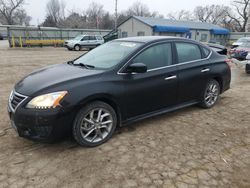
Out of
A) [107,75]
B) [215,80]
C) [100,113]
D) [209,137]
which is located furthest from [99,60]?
[215,80]

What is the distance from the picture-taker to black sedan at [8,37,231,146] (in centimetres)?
301

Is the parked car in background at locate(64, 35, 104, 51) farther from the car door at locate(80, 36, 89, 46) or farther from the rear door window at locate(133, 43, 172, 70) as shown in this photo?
the rear door window at locate(133, 43, 172, 70)

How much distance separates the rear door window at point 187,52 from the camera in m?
4.43

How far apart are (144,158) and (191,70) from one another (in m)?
2.18

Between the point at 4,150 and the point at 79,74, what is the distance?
59.5 inches

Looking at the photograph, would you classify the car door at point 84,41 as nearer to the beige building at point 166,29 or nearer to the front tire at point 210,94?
the beige building at point 166,29

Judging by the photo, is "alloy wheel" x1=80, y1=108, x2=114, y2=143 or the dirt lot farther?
"alloy wheel" x1=80, y1=108, x2=114, y2=143

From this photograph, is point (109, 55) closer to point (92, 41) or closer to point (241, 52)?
point (241, 52)

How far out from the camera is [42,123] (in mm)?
2936

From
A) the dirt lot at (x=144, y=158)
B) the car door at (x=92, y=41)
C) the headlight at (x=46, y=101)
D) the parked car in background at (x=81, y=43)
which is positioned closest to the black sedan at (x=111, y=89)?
the headlight at (x=46, y=101)

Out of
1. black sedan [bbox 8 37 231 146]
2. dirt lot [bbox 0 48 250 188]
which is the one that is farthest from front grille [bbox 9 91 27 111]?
dirt lot [bbox 0 48 250 188]

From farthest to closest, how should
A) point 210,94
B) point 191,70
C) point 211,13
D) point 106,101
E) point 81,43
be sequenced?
point 211,13, point 81,43, point 210,94, point 191,70, point 106,101

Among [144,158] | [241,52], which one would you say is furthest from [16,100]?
[241,52]

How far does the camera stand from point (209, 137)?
375cm
